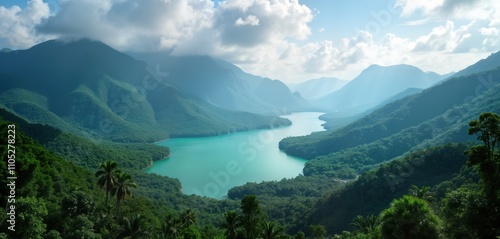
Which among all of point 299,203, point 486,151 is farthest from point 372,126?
point 486,151

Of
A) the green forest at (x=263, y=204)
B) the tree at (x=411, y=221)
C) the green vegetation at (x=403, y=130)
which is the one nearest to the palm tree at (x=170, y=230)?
the green forest at (x=263, y=204)

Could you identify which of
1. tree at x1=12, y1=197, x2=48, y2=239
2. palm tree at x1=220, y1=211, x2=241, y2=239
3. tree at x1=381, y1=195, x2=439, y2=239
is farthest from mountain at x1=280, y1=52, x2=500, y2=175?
tree at x1=12, y1=197, x2=48, y2=239

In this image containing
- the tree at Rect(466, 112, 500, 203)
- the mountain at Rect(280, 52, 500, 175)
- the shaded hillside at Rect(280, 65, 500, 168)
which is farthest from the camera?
the shaded hillside at Rect(280, 65, 500, 168)

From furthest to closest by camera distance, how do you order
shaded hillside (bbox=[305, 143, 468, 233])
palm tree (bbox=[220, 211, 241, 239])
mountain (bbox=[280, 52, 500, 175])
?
mountain (bbox=[280, 52, 500, 175])
shaded hillside (bbox=[305, 143, 468, 233])
palm tree (bbox=[220, 211, 241, 239])

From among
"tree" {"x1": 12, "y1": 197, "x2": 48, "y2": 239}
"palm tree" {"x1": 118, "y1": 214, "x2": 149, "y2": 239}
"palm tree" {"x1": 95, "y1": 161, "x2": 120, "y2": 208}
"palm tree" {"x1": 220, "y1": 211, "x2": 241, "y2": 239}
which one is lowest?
"palm tree" {"x1": 220, "y1": 211, "x2": 241, "y2": 239}

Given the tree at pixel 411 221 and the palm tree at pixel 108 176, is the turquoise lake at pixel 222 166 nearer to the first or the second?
the palm tree at pixel 108 176

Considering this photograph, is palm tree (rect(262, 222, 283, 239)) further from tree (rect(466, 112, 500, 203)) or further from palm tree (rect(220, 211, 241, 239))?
tree (rect(466, 112, 500, 203))

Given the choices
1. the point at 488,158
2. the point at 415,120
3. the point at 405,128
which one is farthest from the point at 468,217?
the point at 415,120
